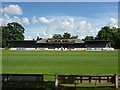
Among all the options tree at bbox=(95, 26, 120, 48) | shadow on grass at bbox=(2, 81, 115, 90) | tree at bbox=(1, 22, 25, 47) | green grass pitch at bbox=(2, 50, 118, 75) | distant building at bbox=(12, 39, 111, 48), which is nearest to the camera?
shadow on grass at bbox=(2, 81, 115, 90)

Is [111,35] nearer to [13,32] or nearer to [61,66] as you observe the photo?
→ [13,32]

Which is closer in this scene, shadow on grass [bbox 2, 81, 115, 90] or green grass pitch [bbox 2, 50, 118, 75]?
shadow on grass [bbox 2, 81, 115, 90]

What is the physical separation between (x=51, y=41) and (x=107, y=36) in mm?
23638

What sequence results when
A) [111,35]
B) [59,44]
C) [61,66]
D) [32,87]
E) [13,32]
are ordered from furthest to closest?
[13,32] → [111,35] → [59,44] → [61,66] → [32,87]

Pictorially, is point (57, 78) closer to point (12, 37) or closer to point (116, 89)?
point (116, 89)

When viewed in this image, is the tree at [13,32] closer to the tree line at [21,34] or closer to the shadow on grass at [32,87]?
the tree line at [21,34]

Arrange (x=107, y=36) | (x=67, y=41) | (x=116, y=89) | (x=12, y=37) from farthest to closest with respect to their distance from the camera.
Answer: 1. (x=12, y=37)
2. (x=107, y=36)
3. (x=67, y=41)
4. (x=116, y=89)

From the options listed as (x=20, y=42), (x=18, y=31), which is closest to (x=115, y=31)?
(x=20, y=42)

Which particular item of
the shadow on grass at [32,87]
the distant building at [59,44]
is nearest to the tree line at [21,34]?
the distant building at [59,44]

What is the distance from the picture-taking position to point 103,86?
8086mm

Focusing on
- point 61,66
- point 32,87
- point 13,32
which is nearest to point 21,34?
point 13,32

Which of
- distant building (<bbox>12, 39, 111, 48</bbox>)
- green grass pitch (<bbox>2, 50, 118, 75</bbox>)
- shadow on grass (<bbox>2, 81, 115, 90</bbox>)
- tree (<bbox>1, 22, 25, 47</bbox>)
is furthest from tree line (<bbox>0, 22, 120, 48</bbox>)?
shadow on grass (<bbox>2, 81, 115, 90</bbox>)

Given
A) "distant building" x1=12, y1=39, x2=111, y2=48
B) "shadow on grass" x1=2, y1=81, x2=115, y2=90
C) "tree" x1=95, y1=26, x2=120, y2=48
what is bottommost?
"shadow on grass" x1=2, y1=81, x2=115, y2=90

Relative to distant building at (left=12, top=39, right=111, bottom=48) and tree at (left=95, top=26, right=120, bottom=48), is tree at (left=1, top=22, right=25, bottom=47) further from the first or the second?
tree at (left=95, top=26, right=120, bottom=48)
